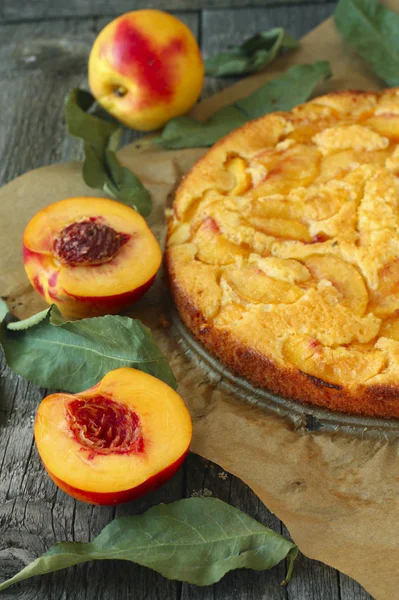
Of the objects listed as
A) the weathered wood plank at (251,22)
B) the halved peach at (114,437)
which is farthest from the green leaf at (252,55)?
the halved peach at (114,437)

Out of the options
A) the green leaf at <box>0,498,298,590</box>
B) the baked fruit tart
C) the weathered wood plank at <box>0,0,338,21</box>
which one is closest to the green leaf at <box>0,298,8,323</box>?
the baked fruit tart

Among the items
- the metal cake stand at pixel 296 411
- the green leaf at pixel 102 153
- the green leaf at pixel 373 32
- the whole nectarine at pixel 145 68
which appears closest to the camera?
the metal cake stand at pixel 296 411

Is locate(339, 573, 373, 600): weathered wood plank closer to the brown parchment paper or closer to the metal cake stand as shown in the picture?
the brown parchment paper

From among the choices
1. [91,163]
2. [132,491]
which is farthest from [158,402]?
[91,163]

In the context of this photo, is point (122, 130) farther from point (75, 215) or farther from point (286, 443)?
point (286, 443)

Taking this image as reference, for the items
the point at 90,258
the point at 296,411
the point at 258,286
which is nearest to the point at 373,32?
the point at 258,286

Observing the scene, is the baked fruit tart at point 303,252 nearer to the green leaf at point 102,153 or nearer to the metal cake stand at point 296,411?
the metal cake stand at point 296,411
